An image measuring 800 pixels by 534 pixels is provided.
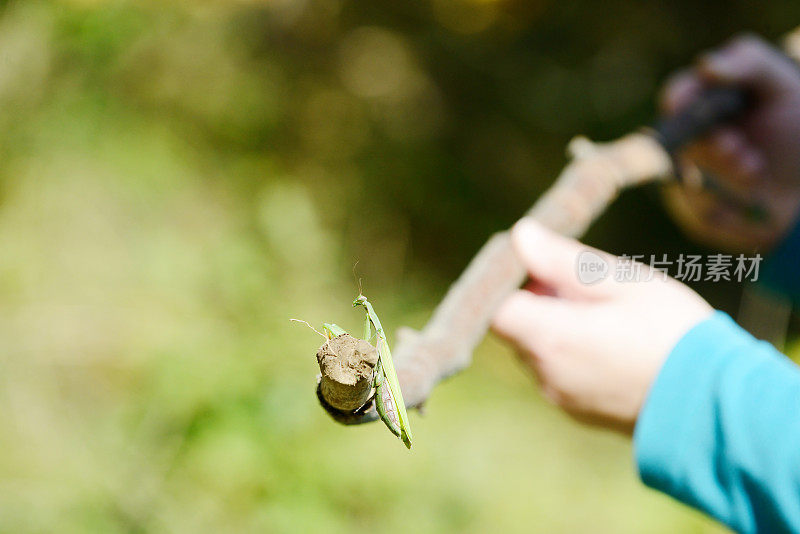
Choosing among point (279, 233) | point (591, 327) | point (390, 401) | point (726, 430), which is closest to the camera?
point (390, 401)

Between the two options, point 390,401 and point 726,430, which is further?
point 726,430

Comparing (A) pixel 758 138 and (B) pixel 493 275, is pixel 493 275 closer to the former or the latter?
(B) pixel 493 275

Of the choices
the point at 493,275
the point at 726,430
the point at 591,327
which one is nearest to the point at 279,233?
the point at 493,275

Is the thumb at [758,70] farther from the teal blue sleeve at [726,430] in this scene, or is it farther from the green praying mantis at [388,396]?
the green praying mantis at [388,396]

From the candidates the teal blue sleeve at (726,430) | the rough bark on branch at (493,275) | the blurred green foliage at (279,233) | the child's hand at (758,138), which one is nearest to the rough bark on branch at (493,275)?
the rough bark on branch at (493,275)

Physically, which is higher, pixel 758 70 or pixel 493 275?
pixel 758 70

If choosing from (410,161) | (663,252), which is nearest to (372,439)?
(410,161)

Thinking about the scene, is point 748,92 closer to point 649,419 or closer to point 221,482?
point 649,419
